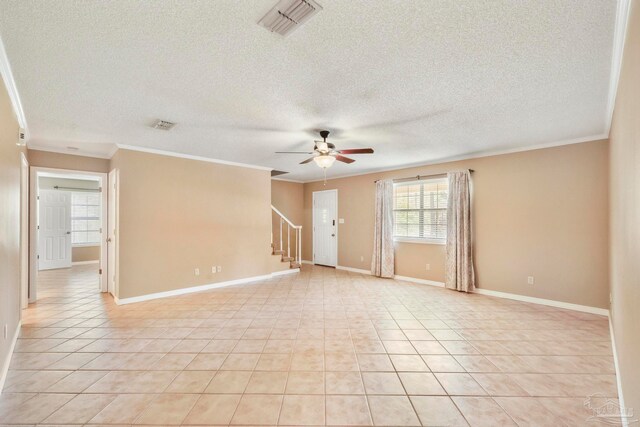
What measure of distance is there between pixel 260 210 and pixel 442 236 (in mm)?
3898

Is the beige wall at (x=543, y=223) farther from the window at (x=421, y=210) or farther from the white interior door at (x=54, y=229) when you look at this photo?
the white interior door at (x=54, y=229)

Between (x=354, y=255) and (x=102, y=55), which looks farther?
(x=354, y=255)

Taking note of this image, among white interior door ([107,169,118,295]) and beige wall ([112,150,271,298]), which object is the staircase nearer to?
beige wall ([112,150,271,298])

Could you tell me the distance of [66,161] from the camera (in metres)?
4.81

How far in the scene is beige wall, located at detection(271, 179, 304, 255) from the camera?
8008 mm

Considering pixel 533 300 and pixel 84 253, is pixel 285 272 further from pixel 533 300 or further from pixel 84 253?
pixel 84 253

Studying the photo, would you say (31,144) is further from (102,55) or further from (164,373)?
(164,373)

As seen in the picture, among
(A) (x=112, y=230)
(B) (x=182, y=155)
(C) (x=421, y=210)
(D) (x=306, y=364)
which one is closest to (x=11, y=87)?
(B) (x=182, y=155)

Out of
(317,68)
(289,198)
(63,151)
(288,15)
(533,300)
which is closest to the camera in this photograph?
(288,15)

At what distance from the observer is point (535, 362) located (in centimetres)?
263

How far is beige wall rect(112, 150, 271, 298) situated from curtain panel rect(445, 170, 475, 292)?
3821 millimetres

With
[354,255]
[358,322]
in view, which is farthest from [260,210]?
[358,322]

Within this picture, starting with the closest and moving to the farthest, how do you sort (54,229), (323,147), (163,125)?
(163,125), (323,147), (54,229)

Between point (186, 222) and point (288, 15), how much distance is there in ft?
14.4
